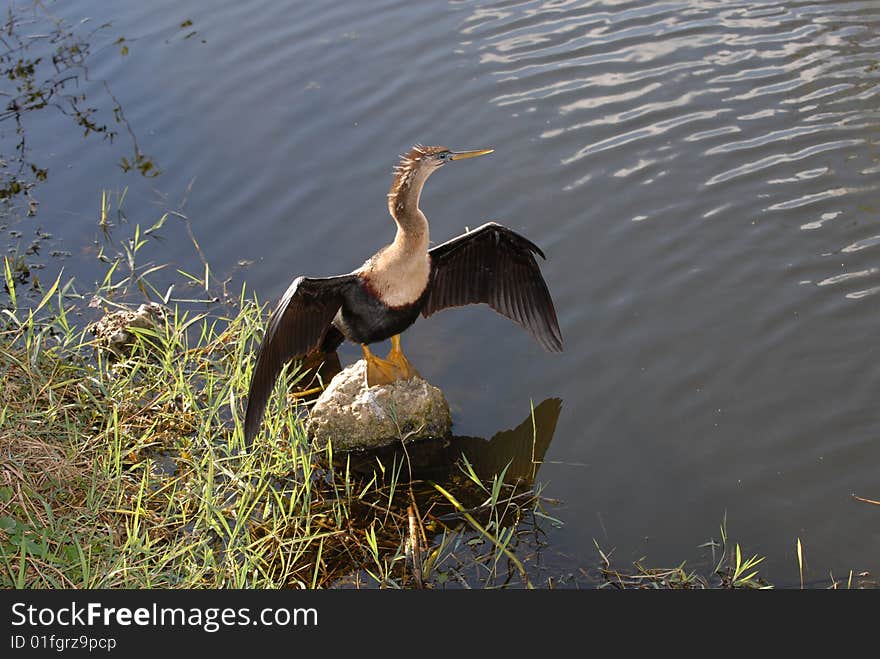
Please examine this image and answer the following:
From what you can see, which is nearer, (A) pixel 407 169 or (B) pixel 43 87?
(A) pixel 407 169

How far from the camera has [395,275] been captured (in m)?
4.60

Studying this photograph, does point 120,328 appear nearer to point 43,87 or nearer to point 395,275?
point 395,275

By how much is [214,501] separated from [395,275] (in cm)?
123

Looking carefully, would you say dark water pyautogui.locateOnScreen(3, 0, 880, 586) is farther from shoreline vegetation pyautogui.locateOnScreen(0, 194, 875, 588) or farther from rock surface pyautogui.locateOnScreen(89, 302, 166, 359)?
rock surface pyautogui.locateOnScreen(89, 302, 166, 359)

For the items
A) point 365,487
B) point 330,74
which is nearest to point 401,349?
point 365,487

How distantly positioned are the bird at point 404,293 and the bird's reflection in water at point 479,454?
13.6 inches

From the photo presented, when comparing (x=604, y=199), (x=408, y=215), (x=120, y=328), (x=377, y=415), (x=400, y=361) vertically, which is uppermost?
(x=408, y=215)

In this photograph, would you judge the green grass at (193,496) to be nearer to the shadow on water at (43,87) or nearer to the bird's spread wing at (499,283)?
the bird's spread wing at (499,283)

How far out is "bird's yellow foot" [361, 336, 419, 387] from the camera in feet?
16.1

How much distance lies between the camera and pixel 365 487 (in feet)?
15.1

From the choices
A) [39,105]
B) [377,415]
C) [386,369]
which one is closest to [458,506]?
[377,415]

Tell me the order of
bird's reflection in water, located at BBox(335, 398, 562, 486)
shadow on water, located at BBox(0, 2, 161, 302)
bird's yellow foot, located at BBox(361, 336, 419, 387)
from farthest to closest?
shadow on water, located at BBox(0, 2, 161, 302)
bird's yellow foot, located at BBox(361, 336, 419, 387)
bird's reflection in water, located at BBox(335, 398, 562, 486)

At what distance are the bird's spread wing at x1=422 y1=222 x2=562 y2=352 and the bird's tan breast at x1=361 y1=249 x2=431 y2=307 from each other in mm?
329

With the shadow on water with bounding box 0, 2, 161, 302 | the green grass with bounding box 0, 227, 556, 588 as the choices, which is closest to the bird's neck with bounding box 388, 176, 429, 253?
the green grass with bounding box 0, 227, 556, 588
